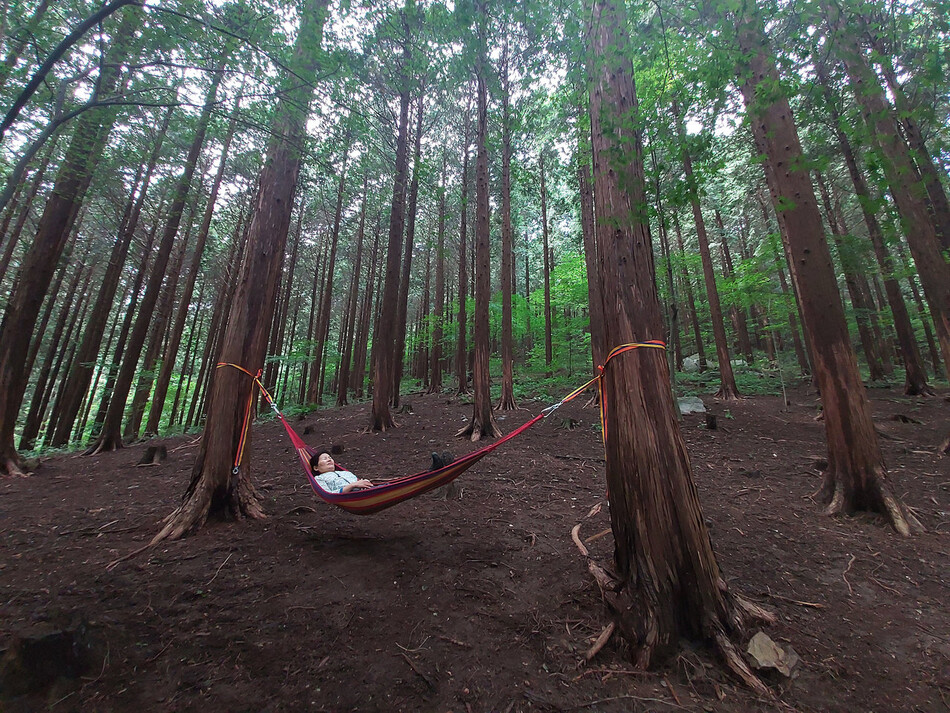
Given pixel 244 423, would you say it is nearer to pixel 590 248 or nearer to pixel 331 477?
pixel 331 477

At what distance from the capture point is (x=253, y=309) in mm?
3297

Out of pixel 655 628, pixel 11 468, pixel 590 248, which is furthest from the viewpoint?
pixel 590 248

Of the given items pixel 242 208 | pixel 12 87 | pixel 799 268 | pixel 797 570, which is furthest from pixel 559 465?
pixel 242 208

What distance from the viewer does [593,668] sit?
161 cm

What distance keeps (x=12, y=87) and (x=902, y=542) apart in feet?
26.0

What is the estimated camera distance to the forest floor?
4.83 ft

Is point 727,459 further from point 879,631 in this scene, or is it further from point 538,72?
point 538,72

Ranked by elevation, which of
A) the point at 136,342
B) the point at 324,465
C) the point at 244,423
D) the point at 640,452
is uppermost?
the point at 136,342

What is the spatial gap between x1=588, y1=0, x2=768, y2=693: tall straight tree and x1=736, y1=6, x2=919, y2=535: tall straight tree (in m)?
1.45

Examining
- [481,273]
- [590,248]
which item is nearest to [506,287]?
[481,273]

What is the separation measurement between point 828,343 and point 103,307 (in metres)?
11.6

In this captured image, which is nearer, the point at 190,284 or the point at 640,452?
the point at 640,452

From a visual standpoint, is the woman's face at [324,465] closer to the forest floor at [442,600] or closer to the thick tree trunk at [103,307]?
the forest floor at [442,600]

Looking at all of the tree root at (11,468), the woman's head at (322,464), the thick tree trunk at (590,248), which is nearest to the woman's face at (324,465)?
the woman's head at (322,464)
